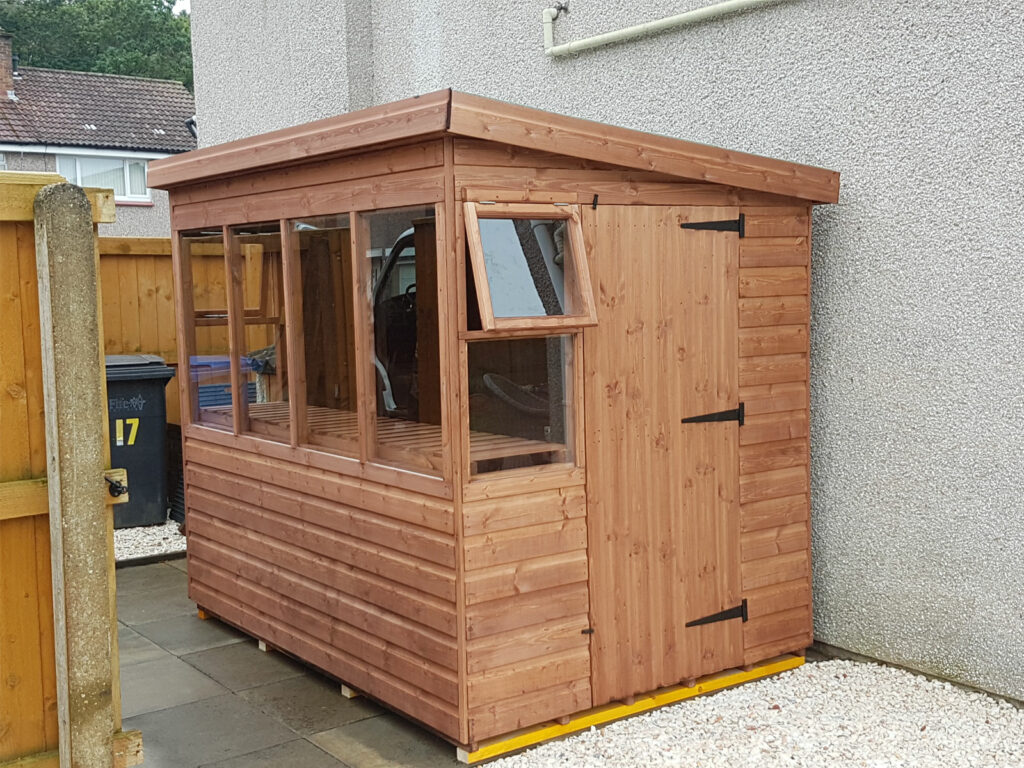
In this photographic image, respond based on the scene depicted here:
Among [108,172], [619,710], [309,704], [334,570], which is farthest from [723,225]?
[108,172]

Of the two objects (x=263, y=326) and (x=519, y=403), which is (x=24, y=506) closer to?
(x=519, y=403)

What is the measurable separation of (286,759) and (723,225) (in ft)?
9.16

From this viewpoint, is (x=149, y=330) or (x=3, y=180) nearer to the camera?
(x=3, y=180)

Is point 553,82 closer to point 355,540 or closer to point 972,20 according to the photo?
point 972,20

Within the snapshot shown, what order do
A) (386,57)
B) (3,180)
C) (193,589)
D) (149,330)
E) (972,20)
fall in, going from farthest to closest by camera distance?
(149,330) < (386,57) < (193,589) < (972,20) < (3,180)

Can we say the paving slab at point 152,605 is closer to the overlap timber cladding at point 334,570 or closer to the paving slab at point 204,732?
the overlap timber cladding at point 334,570

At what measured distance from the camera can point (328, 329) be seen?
5.11 metres

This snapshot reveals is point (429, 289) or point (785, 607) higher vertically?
point (429, 289)

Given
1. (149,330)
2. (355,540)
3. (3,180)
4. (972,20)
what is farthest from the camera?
(149,330)

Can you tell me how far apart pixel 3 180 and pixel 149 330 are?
6.64 metres

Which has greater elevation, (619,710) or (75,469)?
(75,469)

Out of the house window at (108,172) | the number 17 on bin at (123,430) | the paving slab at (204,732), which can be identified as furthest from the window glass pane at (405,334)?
the house window at (108,172)

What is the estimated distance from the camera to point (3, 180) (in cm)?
304

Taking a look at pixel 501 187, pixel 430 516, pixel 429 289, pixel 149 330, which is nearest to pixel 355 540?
pixel 430 516
